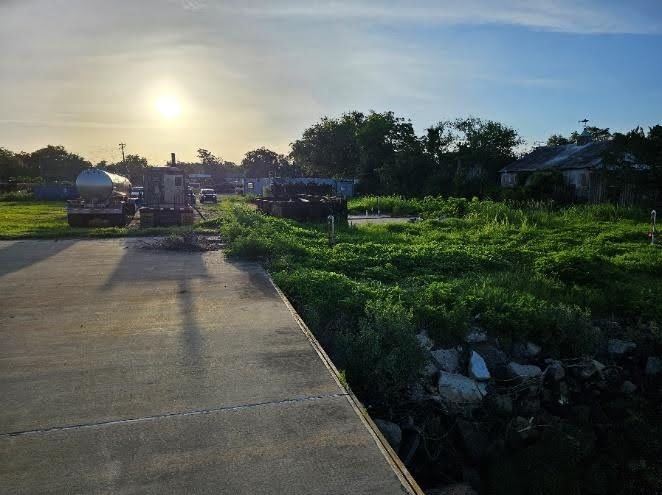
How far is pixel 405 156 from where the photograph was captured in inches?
1869

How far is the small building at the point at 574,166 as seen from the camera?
29.2m

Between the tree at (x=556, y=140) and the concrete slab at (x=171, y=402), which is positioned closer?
the concrete slab at (x=171, y=402)

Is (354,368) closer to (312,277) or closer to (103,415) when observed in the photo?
(103,415)

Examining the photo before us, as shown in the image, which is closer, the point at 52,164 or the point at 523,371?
the point at 523,371

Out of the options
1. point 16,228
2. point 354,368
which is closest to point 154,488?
point 354,368

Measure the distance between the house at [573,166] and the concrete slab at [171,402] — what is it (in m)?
26.0

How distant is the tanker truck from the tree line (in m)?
3.25

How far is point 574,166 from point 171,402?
3235 cm

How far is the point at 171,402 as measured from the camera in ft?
15.1

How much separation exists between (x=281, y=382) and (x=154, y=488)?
72.7 inches

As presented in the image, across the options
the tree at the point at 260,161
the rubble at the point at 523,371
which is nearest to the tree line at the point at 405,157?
the rubble at the point at 523,371

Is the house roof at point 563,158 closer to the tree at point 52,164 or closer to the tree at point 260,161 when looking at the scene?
the tree at point 52,164

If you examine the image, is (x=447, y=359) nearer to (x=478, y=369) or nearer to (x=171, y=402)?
(x=478, y=369)

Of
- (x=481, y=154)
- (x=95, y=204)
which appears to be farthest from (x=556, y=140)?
(x=95, y=204)
